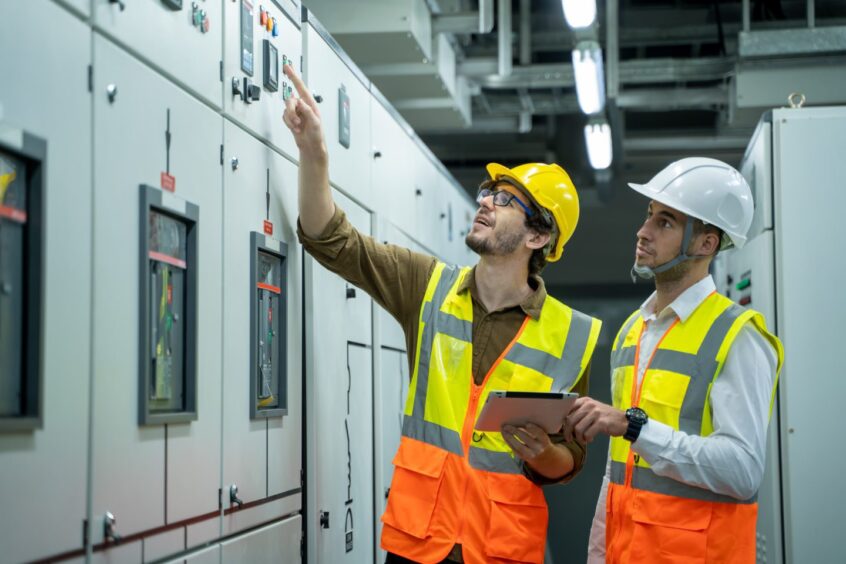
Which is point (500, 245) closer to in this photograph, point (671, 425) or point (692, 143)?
point (671, 425)

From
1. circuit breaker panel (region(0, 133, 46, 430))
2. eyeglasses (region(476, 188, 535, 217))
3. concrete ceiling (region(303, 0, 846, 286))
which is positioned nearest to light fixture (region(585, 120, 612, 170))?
concrete ceiling (region(303, 0, 846, 286))

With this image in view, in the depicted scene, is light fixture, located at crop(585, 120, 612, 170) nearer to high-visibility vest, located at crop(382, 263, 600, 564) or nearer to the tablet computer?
high-visibility vest, located at crop(382, 263, 600, 564)

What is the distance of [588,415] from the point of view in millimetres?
2732

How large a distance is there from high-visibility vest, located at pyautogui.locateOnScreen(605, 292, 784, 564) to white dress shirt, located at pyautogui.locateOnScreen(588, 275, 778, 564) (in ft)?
0.13

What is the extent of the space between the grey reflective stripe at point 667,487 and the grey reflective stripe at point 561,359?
299 mm

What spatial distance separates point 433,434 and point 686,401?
713mm

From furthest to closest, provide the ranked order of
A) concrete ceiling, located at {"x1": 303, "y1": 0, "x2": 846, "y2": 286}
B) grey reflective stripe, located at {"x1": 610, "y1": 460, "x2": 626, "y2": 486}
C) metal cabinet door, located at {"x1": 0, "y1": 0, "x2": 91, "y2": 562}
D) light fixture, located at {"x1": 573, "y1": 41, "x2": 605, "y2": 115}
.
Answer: concrete ceiling, located at {"x1": 303, "y1": 0, "x2": 846, "y2": 286}, light fixture, located at {"x1": 573, "y1": 41, "x2": 605, "y2": 115}, grey reflective stripe, located at {"x1": 610, "y1": 460, "x2": 626, "y2": 486}, metal cabinet door, located at {"x1": 0, "y1": 0, "x2": 91, "y2": 562}

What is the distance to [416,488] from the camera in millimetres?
2957

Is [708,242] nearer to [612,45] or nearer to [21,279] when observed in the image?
[21,279]

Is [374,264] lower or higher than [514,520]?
higher

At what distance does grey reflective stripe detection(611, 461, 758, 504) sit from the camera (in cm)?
282

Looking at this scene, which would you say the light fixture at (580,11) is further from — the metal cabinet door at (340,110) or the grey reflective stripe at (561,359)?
the grey reflective stripe at (561,359)

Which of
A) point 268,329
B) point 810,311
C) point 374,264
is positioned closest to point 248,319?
point 268,329

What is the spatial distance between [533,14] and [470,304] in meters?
5.16
